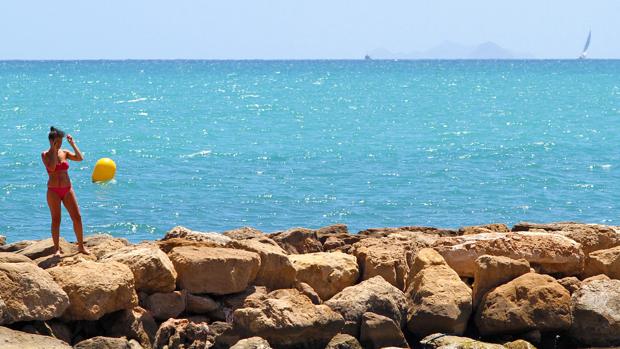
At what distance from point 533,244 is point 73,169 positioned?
20326 millimetres

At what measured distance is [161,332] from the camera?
12.3m

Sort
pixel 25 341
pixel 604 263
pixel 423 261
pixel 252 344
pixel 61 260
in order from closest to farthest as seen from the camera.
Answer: pixel 25 341 < pixel 252 344 < pixel 61 260 < pixel 423 261 < pixel 604 263

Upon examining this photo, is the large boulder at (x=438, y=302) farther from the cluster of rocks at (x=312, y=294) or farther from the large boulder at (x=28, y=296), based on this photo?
the large boulder at (x=28, y=296)

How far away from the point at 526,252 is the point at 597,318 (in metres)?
1.40

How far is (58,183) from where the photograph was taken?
1383cm

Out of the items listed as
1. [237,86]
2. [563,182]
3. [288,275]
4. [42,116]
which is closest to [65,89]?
[237,86]

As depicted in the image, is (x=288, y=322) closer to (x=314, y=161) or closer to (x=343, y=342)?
(x=343, y=342)

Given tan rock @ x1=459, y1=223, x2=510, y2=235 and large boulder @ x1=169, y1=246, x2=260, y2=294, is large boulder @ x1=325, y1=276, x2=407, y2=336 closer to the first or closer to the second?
large boulder @ x1=169, y1=246, x2=260, y2=294

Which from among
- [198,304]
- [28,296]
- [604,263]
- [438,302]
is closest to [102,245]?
[198,304]

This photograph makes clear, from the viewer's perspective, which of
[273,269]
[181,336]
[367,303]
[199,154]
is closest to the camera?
[181,336]

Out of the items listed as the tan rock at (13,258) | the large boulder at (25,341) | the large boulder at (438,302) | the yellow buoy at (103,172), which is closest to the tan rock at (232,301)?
the large boulder at (438,302)

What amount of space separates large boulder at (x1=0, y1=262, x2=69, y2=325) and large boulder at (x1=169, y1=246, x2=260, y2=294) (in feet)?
4.80

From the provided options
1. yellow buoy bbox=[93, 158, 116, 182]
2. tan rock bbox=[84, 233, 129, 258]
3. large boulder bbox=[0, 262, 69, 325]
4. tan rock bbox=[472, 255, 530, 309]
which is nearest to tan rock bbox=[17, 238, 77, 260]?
tan rock bbox=[84, 233, 129, 258]

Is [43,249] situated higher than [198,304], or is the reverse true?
[43,249]
